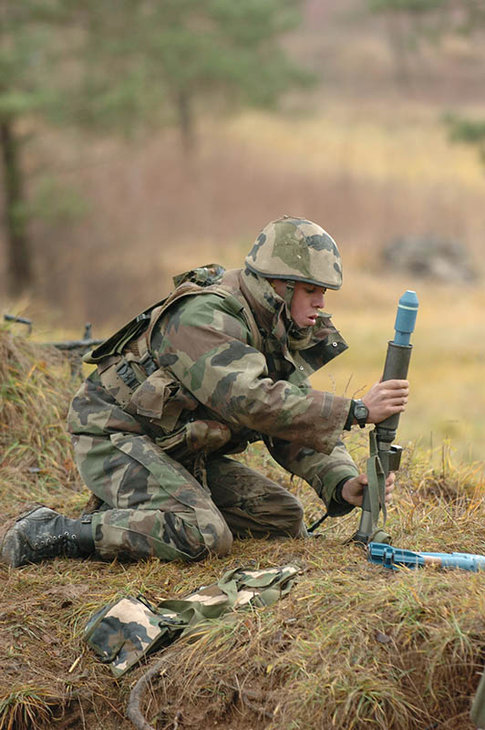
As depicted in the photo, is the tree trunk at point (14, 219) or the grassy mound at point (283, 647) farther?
the tree trunk at point (14, 219)

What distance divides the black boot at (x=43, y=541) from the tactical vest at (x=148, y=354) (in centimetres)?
62

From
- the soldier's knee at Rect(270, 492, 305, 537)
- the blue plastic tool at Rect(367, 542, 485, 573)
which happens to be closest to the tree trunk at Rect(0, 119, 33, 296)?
the soldier's knee at Rect(270, 492, 305, 537)

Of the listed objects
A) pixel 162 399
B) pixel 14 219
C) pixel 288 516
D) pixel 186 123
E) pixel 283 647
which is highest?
pixel 162 399

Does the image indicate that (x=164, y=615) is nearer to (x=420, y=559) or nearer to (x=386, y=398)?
(x=420, y=559)

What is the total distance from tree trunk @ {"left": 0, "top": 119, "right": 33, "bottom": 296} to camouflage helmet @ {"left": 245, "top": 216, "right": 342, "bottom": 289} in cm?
1466

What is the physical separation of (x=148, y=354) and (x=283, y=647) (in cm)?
160

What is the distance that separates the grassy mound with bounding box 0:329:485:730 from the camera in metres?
2.99

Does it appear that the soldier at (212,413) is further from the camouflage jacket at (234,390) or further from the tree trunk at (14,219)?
the tree trunk at (14,219)

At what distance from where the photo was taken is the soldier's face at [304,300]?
4230 mm

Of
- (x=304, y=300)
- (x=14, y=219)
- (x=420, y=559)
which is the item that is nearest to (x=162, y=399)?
(x=304, y=300)

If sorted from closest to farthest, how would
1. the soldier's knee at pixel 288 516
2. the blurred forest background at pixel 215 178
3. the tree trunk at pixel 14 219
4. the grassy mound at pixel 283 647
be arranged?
the grassy mound at pixel 283 647 → the soldier's knee at pixel 288 516 → the blurred forest background at pixel 215 178 → the tree trunk at pixel 14 219

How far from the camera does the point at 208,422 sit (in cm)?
426

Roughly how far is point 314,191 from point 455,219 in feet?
14.8

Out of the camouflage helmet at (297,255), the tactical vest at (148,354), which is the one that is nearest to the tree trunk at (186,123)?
the tactical vest at (148,354)
